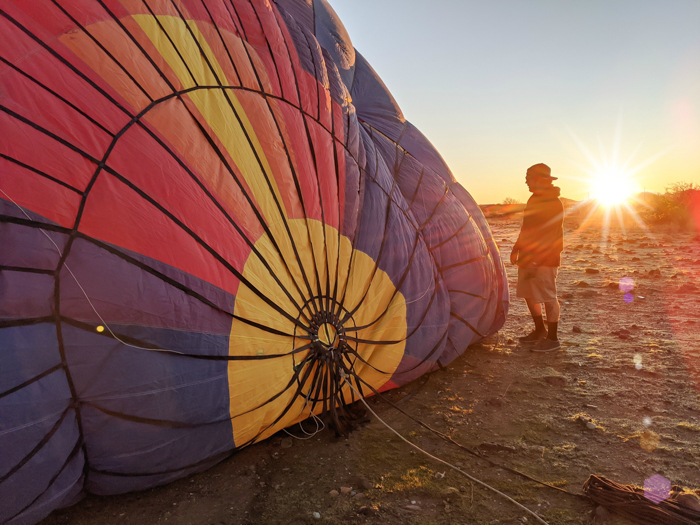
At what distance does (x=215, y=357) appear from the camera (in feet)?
6.04

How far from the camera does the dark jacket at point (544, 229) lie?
11.8 feet

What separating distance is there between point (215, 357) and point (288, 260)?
0.56 metres

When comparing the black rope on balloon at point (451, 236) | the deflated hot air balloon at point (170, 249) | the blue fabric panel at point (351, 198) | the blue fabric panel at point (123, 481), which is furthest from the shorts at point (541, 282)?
the blue fabric panel at point (123, 481)

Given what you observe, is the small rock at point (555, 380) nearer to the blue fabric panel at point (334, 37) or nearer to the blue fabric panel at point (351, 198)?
the blue fabric panel at point (351, 198)

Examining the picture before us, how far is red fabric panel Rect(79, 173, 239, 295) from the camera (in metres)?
1.64

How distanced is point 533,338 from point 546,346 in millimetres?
210

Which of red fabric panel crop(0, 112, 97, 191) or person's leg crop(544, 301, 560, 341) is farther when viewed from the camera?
person's leg crop(544, 301, 560, 341)

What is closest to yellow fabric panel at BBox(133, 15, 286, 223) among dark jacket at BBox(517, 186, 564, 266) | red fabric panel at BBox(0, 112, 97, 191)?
red fabric panel at BBox(0, 112, 97, 191)

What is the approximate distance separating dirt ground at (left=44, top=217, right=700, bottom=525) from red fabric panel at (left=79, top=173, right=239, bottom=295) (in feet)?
2.90

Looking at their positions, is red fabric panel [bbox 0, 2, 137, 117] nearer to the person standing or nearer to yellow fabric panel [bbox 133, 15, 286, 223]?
yellow fabric panel [bbox 133, 15, 286, 223]

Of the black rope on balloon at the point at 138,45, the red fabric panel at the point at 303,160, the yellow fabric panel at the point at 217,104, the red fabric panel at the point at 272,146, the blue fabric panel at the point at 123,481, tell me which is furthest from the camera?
the red fabric panel at the point at 303,160

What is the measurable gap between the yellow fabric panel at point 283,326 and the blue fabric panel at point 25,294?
0.67 m

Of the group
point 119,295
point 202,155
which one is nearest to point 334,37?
point 202,155

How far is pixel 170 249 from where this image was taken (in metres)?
1.76
